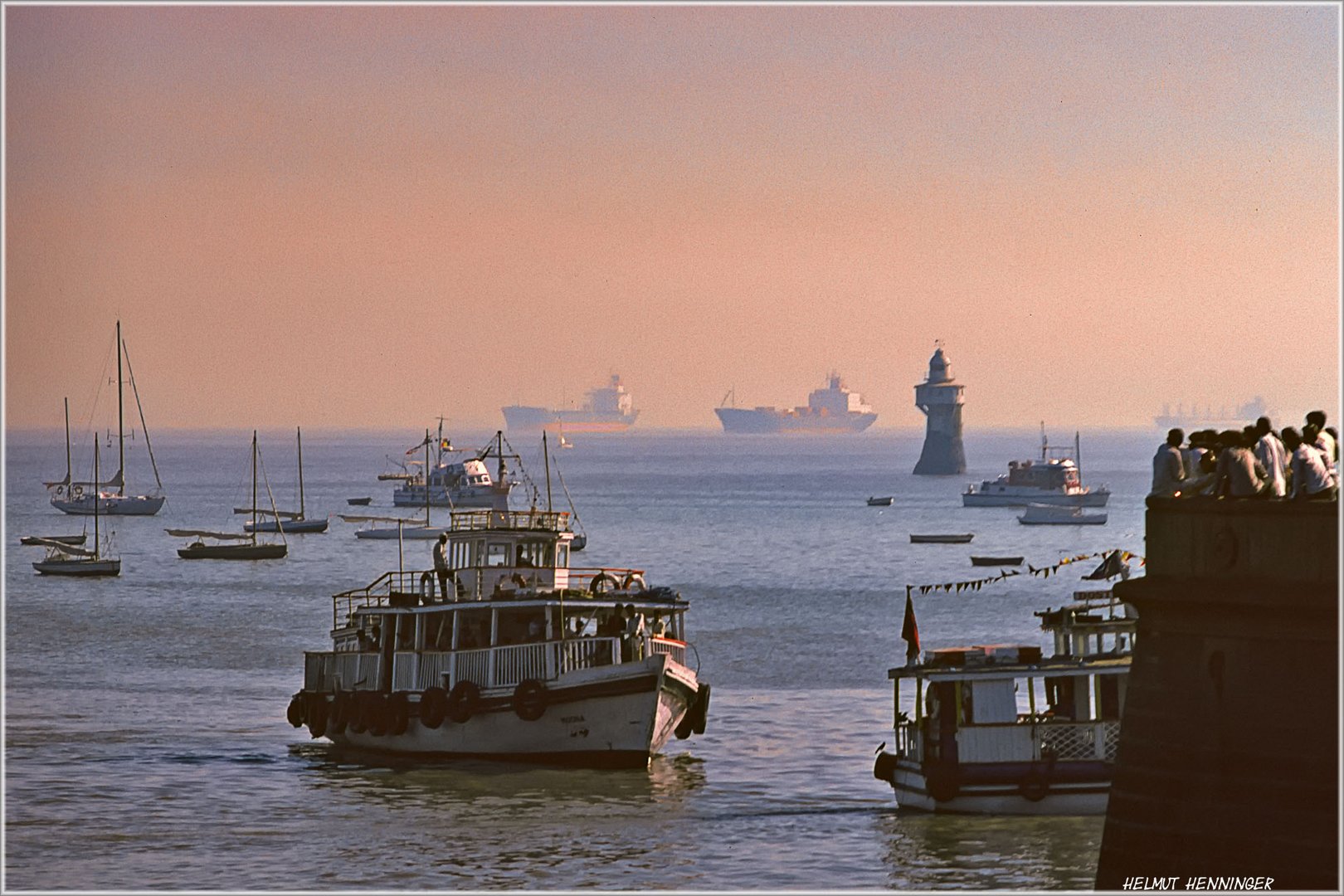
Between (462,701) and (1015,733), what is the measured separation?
12.7 meters

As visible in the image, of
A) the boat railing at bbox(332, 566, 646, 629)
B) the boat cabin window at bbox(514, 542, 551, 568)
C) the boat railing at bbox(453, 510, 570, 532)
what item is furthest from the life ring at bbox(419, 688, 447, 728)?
the boat cabin window at bbox(514, 542, 551, 568)

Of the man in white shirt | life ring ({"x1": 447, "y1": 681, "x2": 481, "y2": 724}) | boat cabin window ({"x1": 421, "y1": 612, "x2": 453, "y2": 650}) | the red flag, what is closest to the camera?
the man in white shirt

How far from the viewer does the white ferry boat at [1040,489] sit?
176750mm

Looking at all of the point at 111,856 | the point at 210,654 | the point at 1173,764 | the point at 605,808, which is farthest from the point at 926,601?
the point at 1173,764

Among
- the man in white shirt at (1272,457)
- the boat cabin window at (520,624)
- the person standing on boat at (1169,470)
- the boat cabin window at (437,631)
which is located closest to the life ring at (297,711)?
the boat cabin window at (437,631)

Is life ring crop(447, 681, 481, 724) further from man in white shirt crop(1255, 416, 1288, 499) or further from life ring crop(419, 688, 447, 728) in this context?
man in white shirt crop(1255, 416, 1288, 499)

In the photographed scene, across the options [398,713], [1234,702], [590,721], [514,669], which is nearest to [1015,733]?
[590,721]

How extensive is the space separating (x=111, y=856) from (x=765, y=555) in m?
87.6

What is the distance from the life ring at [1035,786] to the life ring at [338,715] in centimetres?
1616

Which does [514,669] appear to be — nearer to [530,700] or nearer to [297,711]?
[530,700]

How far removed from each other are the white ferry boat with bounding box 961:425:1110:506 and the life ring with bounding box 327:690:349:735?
135902 mm

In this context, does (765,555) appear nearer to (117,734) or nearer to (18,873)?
(117,734)

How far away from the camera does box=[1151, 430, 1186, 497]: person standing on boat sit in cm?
2136

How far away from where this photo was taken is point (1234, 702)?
19.0 metres
